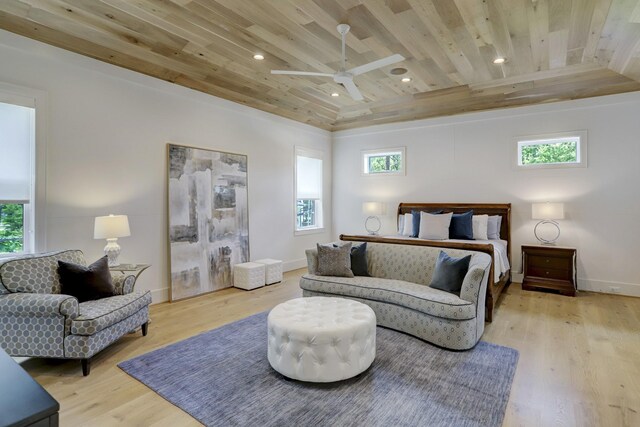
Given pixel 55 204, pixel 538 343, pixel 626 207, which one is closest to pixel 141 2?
pixel 55 204

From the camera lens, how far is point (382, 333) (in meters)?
3.41

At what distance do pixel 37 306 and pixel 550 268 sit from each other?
6101 mm

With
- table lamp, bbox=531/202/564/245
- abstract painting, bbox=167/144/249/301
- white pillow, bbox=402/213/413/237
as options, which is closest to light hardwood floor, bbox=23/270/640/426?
abstract painting, bbox=167/144/249/301

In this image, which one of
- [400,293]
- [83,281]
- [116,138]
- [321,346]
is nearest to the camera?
[321,346]

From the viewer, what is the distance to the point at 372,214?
6.96 metres

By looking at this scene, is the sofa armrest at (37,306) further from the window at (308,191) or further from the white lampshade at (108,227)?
the window at (308,191)

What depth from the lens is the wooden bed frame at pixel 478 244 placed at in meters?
3.77

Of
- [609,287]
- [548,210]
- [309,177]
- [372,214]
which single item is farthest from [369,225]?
[609,287]

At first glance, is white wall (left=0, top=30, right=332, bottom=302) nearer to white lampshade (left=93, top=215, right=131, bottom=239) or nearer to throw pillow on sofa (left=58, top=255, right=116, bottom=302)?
white lampshade (left=93, top=215, right=131, bottom=239)

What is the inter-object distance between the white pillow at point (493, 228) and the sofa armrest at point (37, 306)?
546cm

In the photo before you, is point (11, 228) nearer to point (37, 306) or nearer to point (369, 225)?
point (37, 306)

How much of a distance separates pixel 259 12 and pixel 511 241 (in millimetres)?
5122

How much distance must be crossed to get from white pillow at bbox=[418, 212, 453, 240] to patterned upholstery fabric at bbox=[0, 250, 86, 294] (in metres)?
4.78

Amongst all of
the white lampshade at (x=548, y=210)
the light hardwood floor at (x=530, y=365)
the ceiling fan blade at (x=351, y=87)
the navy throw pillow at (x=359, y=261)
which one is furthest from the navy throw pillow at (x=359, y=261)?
the white lampshade at (x=548, y=210)
